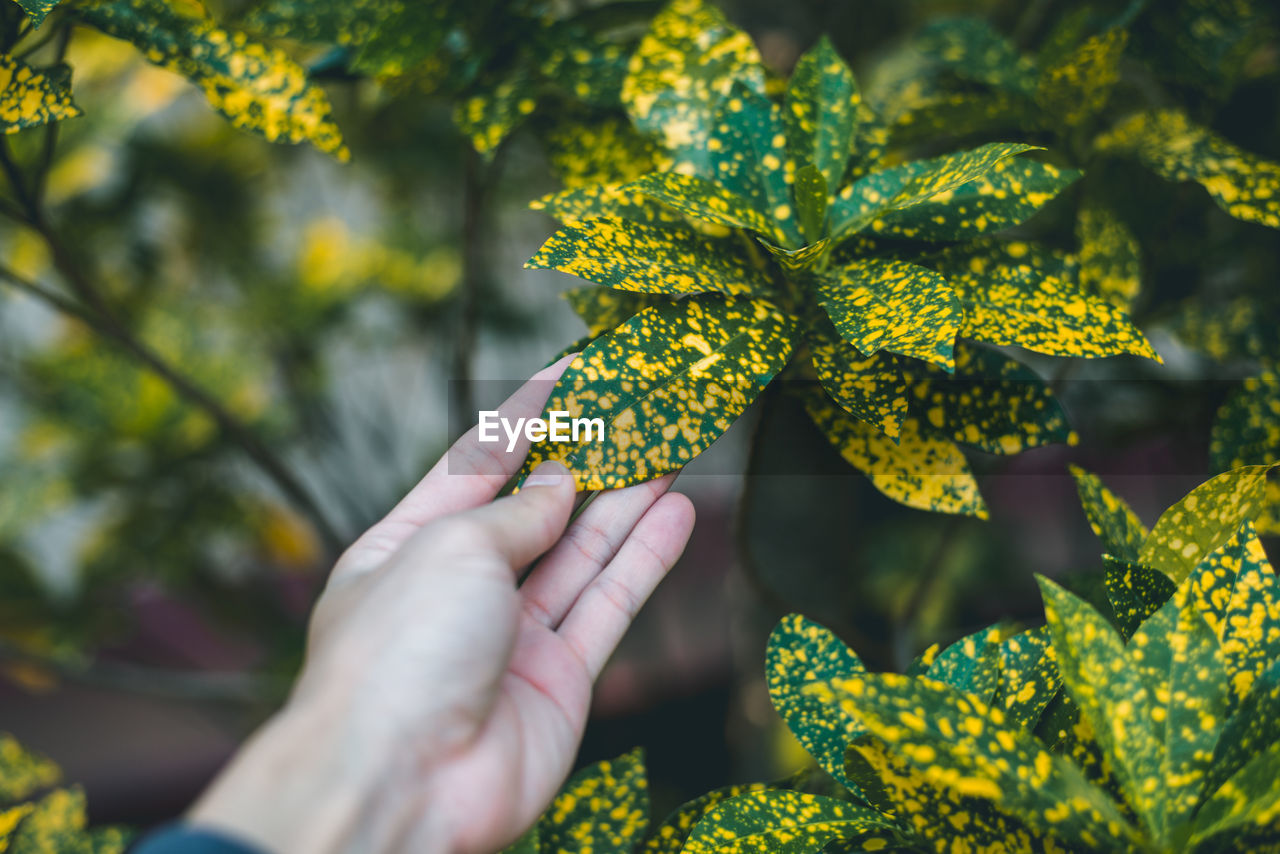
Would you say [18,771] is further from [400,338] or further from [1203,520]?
[1203,520]

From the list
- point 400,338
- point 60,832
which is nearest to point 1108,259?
point 60,832

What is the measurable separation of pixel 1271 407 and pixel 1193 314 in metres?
0.24

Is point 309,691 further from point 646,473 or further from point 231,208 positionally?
point 231,208

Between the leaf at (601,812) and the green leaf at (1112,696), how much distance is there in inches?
16.1

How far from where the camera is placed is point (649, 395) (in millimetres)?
668

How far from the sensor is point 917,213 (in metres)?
0.73

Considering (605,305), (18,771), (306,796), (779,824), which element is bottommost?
(18,771)

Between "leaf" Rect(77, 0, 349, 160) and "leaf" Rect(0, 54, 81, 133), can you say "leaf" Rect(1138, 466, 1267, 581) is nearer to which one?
"leaf" Rect(77, 0, 349, 160)

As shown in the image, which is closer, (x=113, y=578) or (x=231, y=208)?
(x=113, y=578)

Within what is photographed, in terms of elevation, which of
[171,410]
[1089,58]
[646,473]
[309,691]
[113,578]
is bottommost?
[113,578]

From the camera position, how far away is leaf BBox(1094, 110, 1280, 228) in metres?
0.79

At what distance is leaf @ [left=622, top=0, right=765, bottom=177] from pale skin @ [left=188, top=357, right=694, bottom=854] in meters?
0.28

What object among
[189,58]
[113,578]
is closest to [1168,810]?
[189,58]

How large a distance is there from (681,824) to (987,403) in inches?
20.8
